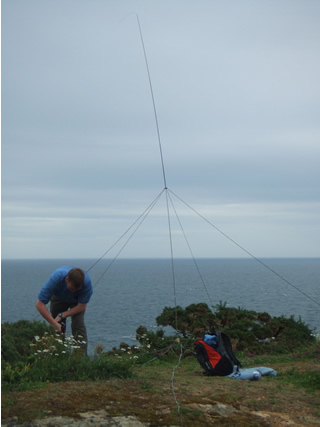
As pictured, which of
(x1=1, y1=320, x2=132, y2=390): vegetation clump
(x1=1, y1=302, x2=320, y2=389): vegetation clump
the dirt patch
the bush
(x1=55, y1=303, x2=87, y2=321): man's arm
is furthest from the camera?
the bush

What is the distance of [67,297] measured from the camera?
8633 mm

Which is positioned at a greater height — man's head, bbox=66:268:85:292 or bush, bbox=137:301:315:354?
man's head, bbox=66:268:85:292

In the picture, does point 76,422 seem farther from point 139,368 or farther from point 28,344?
point 139,368

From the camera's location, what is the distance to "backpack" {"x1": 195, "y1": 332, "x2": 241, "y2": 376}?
8.02 metres

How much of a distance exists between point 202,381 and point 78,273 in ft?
8.48

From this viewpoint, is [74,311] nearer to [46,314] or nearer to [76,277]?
[46,314]

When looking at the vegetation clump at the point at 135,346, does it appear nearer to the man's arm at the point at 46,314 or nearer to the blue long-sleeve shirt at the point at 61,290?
the man's arm at the point at 46,314

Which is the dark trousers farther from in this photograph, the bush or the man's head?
the bush

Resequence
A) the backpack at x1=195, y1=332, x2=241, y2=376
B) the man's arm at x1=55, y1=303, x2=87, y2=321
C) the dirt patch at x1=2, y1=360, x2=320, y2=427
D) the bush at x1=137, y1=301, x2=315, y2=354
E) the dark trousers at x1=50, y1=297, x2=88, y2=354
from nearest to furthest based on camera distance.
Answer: the dirt patch at x1=2, y1=360, x2=320, y2=427, the backpack at x1=195, y1=332, x2=241, y2=376, the man's arm at x1=55, y1=303, x2=87, y2=321, the dark trousers at x1=50, y1=297, x2=88, y2=354, the bush at x1=137, y1=301, x2=315, y2=354

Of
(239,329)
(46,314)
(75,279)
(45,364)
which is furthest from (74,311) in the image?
(239,329)

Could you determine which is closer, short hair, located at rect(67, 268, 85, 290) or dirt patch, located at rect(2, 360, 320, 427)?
dirt patch, located at rect(2, 360, 320, 427)

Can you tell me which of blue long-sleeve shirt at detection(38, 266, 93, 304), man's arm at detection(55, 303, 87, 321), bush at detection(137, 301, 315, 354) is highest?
blue long-sleeve shirt at detection(38, 266, 93, 304)

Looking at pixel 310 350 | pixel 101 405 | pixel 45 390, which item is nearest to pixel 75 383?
pixel 45 390

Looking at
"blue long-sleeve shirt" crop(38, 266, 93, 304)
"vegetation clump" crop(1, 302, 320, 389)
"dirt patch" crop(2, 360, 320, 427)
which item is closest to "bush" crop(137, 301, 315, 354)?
"vegetation clump" crop(1, 302, 320, 389)
